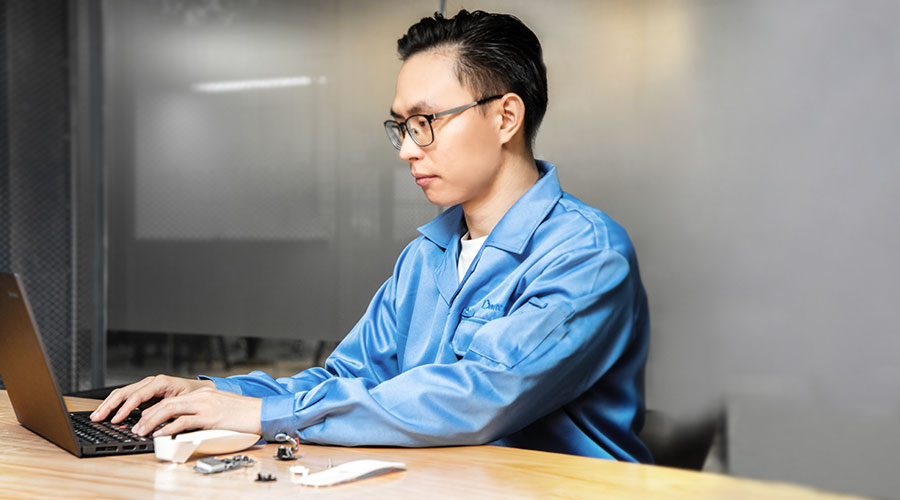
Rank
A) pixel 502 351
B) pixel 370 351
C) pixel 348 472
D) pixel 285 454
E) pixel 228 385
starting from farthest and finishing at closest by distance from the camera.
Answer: pixel 370 351
pixel 228 385
pixel 502 351
pixel 285 454
pixel 348 472

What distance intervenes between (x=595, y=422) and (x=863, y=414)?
3.66 feet

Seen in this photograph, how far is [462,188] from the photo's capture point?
153 cm

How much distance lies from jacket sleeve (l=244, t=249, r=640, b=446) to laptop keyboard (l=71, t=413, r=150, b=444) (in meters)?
0.19

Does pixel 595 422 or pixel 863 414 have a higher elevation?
pixel 595 422

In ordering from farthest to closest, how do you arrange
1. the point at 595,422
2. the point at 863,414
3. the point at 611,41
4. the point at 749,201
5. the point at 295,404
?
the point at 611,41, the point at 749,201, the point at 863,414, the point at 595,422, the point at 295,404

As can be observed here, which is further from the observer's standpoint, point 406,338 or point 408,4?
point 408,4

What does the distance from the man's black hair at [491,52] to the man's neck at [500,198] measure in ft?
0.20

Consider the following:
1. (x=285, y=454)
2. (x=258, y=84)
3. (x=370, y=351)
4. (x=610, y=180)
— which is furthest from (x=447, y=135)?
(x=258, y=84)

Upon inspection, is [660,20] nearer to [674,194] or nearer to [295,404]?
[674,194]

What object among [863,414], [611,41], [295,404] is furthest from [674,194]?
[295,404]

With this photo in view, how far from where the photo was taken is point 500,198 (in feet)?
5.19

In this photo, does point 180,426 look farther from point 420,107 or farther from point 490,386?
point 420,107

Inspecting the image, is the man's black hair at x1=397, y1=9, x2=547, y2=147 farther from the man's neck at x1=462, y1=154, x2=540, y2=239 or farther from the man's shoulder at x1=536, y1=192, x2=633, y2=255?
the man's shoulder at x1=536, y1=192, x2=633, y2=255

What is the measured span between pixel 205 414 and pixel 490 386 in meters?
0.40
